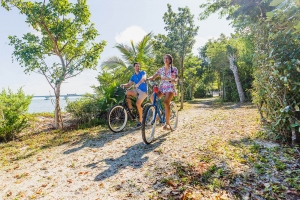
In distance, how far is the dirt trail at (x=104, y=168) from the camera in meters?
2.70

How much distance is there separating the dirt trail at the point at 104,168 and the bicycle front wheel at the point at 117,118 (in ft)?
1.97

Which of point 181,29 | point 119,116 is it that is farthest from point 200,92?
point 119,116

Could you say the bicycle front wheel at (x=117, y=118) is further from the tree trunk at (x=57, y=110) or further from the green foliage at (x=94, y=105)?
the tree trunk at (x=57, y=110)

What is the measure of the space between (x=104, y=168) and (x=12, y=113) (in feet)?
15.7

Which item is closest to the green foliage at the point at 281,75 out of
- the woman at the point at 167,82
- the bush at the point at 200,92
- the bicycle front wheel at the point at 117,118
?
the woman at the point at 167,82

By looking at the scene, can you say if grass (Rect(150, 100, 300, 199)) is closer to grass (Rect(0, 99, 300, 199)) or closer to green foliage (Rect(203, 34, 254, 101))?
grass (Rect(0, 99, 300, 199))

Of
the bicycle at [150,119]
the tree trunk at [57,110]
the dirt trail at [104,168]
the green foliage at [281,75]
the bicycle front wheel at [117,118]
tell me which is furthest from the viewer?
the tree trunk at [57,110]

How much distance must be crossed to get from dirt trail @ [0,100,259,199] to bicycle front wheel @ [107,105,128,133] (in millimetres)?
599

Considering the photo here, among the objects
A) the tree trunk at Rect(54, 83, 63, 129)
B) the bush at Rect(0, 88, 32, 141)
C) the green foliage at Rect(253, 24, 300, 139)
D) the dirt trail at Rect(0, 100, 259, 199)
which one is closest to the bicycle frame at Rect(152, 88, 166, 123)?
the dirt trail at Rect(0, 100, 259, 199)

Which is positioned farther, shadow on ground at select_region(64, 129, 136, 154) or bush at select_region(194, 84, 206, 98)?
bush at select_region(194, 84, 206, 98)

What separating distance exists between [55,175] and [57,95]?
4737 mm

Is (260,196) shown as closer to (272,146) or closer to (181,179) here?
(181,179)

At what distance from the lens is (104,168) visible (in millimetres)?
3434

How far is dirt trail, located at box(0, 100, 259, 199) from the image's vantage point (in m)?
2.70
